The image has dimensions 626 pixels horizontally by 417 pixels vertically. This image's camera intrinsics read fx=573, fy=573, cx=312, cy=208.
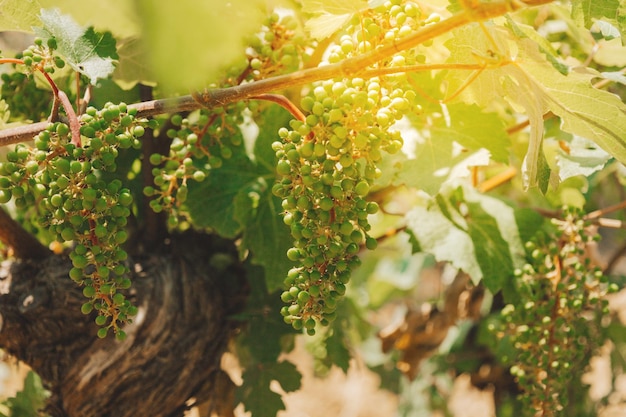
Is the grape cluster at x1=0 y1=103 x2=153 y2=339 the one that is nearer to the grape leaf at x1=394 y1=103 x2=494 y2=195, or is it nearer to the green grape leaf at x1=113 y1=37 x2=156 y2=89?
the green grape leaf at x1=113 y1=37 x2=156 y2=89

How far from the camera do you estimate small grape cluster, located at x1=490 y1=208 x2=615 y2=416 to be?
70 cm

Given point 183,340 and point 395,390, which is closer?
point 183,340

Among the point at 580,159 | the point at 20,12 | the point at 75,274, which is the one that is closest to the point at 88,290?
the point at 75,274

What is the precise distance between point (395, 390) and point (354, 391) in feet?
2.74

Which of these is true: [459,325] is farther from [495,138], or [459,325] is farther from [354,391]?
[354,391]

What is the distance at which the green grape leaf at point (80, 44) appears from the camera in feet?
1.78

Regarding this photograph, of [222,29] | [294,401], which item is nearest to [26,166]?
[222,29]

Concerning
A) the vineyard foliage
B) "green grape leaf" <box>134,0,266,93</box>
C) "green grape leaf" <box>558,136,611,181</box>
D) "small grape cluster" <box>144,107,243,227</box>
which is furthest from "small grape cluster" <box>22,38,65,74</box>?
"green grape leaf" <box>558,136,611,181</box>

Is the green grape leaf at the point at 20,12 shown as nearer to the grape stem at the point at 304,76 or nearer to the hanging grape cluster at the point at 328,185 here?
the grape stem at the point at 304,76

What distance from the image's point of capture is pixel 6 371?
1147mm

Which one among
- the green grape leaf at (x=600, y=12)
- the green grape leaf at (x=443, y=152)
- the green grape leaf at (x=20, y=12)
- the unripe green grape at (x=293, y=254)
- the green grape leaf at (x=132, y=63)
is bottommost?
the green grape leaf at (x=443, y=152)

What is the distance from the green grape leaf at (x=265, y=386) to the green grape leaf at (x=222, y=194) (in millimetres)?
243

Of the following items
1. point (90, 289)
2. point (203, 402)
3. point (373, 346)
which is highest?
point (90, 289)

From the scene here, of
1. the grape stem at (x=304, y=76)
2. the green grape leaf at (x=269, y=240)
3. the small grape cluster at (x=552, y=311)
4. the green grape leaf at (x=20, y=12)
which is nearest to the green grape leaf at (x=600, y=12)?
the grape stem at (x=304, y=76)
